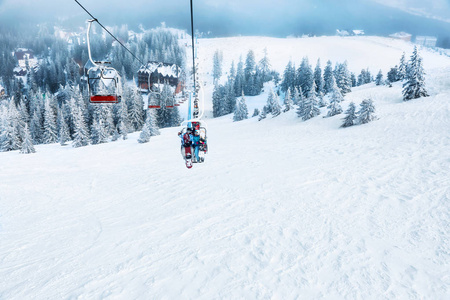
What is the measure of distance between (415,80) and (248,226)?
1398 inches

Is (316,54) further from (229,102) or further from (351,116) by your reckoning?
(351,116)

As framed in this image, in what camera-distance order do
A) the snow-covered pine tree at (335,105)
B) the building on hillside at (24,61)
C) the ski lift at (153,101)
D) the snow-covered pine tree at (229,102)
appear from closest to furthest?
the ski lift at (153,101)
the snow-covered pine tree at (335,105)
the snow-covered pine tree at (229,102)
the building on hillside at (24,61)

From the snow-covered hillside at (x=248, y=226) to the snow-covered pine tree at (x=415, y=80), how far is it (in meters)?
13.0

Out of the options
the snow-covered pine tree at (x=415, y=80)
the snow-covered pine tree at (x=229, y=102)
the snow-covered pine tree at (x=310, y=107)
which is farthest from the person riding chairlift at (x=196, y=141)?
the snow-covered pine tree at (x=229, y=102)

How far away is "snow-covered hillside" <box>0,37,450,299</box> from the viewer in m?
7.27

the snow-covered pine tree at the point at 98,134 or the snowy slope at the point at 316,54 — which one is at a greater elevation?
the snowy slope at the point at 316,54

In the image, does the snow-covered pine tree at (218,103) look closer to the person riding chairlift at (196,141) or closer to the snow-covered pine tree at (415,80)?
the snow-covered pine tree at (415,80)

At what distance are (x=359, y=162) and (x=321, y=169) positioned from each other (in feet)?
9.93

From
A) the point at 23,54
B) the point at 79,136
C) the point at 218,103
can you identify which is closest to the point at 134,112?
the point at 79,136

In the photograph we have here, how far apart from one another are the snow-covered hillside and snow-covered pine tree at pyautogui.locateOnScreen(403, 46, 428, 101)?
42.7 ft

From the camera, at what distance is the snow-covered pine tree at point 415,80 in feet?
103

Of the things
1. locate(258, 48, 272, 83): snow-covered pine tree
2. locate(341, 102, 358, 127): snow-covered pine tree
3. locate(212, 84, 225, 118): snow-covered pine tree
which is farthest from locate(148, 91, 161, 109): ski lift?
locate(258, 48, 272, 83): snow-covered pine tree

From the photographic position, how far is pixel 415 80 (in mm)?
32188

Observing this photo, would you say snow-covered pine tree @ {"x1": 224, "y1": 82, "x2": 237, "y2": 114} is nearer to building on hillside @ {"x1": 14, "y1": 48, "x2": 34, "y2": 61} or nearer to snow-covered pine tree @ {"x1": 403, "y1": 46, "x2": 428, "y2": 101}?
snow-covered pine tree @ {"x1": 403, "y1": 46, "x2": 428, "y2": 101}
